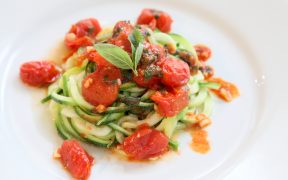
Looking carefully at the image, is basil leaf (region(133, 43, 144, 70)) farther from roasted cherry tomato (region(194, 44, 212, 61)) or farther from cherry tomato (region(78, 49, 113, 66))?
roasted cherry tomato (region(194, 44, 212, 61))

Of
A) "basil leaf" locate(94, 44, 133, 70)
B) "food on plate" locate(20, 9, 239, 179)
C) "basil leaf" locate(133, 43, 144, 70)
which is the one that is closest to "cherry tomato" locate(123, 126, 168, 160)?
"food on plate" locate(20, 9, 239, 179)

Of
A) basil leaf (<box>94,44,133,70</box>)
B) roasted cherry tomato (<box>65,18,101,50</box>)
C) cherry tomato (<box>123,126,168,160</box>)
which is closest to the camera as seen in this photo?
basil leaf (<box>94,44,133,70</box>)

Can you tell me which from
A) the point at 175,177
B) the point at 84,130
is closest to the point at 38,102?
the point at 84,130

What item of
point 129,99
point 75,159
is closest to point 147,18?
point 129,99

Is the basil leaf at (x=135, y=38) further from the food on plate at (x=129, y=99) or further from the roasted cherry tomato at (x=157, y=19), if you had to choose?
the roasted cherry tomato at (x=157, y=19)

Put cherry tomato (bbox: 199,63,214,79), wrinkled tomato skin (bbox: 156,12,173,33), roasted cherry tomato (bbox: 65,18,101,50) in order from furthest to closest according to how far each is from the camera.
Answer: wrinkled tomato skin (bbox: 156,12,173,33), roasted cherry tomato (bbox: 65,18,101,50), cherry tomato (bbox: 199,63,214,79)

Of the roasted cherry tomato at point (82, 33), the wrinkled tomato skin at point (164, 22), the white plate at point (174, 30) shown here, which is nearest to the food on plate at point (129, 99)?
the white plate at point (174, 30)

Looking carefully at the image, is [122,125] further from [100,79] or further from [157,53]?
[157,53]
